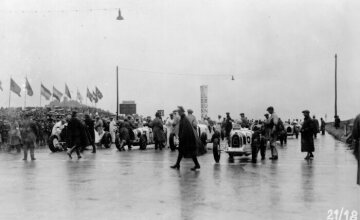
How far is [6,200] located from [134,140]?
14867 millimetres

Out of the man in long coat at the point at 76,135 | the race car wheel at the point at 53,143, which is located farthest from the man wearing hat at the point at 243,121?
the race car wheel at the point at 53,143

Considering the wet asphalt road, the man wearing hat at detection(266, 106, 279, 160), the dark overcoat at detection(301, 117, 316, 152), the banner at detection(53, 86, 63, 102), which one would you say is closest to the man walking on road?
the wet asphalt road

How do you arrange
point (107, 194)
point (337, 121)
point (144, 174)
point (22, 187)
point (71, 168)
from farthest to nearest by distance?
1. point (337, 121)
2. point (71, 168)
3. point (144, 174)
4. point (22, 187)
5. point (107, 194)

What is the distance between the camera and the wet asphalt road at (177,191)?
807 centimetres

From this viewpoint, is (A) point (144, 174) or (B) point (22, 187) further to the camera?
(A) point (144, 174)

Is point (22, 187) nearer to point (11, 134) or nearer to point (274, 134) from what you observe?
point (274, 134)

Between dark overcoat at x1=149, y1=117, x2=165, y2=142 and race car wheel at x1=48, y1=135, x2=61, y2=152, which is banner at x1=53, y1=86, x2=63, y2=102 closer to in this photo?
dark overcoat at x1=149, y1=117, x2=165, y2=142

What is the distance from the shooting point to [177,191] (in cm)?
1023

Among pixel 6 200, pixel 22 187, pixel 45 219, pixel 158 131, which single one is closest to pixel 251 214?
pixel 45 219

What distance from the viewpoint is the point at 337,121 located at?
5356cm

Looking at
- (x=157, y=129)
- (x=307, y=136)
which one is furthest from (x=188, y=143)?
(x=157, y=129)

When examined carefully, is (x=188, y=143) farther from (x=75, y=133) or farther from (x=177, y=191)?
(x=75, y=133)

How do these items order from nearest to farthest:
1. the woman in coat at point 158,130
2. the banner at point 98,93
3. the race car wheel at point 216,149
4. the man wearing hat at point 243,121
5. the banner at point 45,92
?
the race car wheel at point 216,149, the man wearing hat at point 243,121, the woman in coat at point 158,130, the banner at point 45,92, the banner at point 98,93

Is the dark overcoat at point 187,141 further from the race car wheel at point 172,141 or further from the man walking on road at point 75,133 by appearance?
the race car wheel at point 172,141
